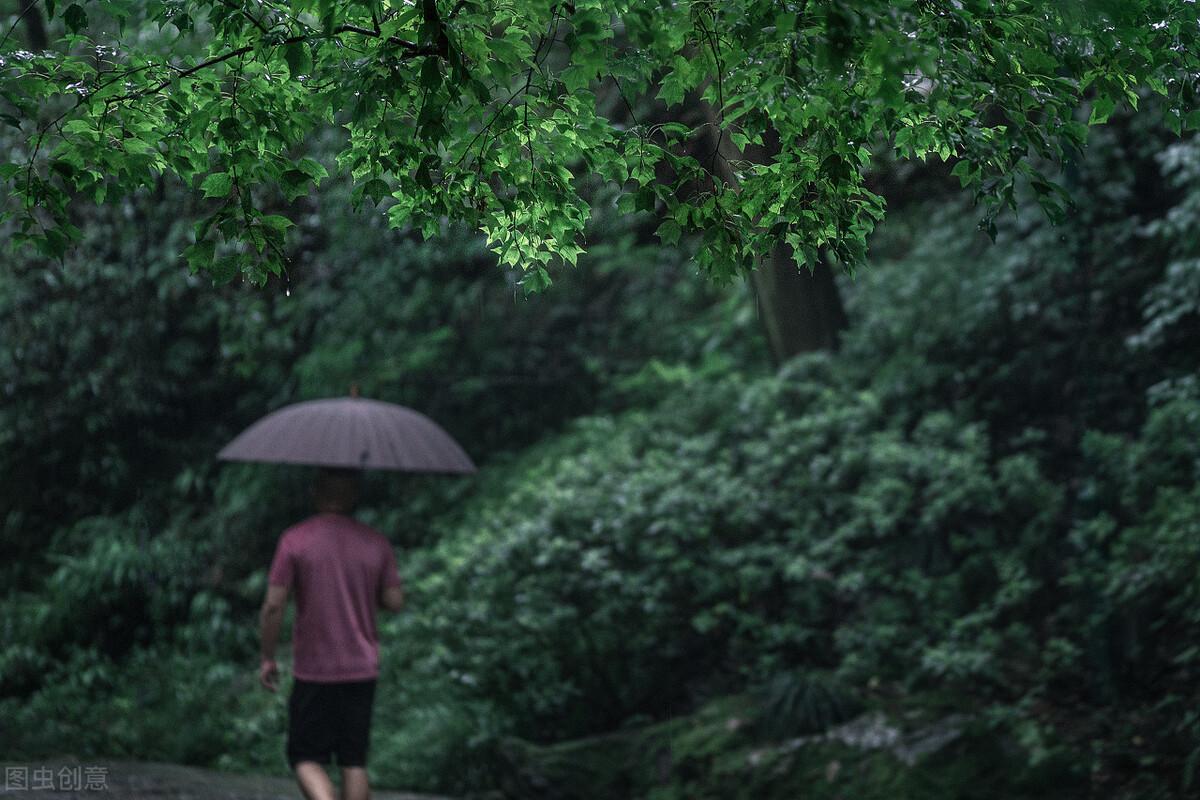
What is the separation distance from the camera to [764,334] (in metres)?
10.2

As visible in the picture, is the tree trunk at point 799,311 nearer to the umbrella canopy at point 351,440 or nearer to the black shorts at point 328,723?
the umbrella canopy at point 351,440

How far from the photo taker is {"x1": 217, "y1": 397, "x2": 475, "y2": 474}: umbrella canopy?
6644 millimetres

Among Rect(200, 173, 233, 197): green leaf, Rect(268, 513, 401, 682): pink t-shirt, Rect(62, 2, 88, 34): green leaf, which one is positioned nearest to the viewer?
Rect(62, 2, 88, 34): green leaf

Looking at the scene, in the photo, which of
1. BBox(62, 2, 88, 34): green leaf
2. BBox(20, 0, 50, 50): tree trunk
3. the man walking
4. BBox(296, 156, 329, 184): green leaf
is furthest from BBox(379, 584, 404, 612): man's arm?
BBox(20, 0, 50, 50): tree trunk

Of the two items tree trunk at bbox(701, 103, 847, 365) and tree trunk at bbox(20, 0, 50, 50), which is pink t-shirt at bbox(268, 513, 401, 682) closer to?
tree trunk at bbox(701, 103, 847, 365)

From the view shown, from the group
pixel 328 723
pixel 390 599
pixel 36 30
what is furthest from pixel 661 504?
pixel 36 30

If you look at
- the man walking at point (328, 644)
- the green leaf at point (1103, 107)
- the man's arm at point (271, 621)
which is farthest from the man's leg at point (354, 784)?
the green leaf at point (1103, 107)

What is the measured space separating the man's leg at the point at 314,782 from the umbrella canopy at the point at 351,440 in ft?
5.11

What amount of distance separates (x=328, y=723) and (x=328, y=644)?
345mm

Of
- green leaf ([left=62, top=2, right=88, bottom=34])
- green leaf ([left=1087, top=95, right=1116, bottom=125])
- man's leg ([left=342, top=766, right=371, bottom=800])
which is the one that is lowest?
man's leg ([left=342, top=766, right=371, bottom=800])

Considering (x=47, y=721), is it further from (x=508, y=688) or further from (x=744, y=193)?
(x=744, y=193)

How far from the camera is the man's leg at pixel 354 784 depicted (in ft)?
17.9

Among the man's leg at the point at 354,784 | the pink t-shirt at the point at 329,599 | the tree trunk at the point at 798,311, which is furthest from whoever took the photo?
the tree trunk at the point at 798,311

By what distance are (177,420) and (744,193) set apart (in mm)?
9479
